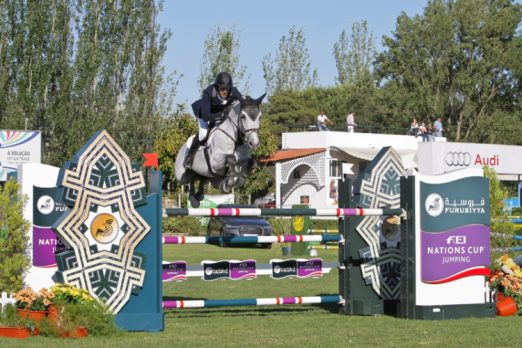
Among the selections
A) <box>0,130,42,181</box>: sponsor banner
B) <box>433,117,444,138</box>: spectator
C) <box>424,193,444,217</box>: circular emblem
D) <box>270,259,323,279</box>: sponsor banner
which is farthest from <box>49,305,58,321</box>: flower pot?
<box>433,117,444,138</box>: spectator

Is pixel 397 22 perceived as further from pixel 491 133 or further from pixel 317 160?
pixel 317 160

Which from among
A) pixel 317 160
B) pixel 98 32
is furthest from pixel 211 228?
pixel 98 32

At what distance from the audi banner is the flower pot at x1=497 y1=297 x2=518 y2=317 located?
1679 centimetres

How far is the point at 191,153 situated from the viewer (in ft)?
21.7

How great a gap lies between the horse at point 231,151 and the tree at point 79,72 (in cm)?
1837

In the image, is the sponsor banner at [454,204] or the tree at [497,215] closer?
the sponsor banner at [454,204]

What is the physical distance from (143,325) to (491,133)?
40.4 metres

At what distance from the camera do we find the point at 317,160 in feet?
88.9

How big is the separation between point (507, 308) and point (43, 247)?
16.0 feet

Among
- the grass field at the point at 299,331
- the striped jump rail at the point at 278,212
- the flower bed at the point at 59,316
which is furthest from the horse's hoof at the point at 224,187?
the flower bed at the point at 59,316

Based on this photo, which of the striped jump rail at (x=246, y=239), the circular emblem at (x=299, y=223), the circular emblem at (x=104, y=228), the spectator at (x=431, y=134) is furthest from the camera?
the spectator at (x=431, y=134)

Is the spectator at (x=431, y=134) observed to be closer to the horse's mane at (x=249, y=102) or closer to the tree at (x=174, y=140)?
the tree at (x=174, y=140)

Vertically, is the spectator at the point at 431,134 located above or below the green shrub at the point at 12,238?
above

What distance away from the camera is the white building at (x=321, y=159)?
86.9ft
